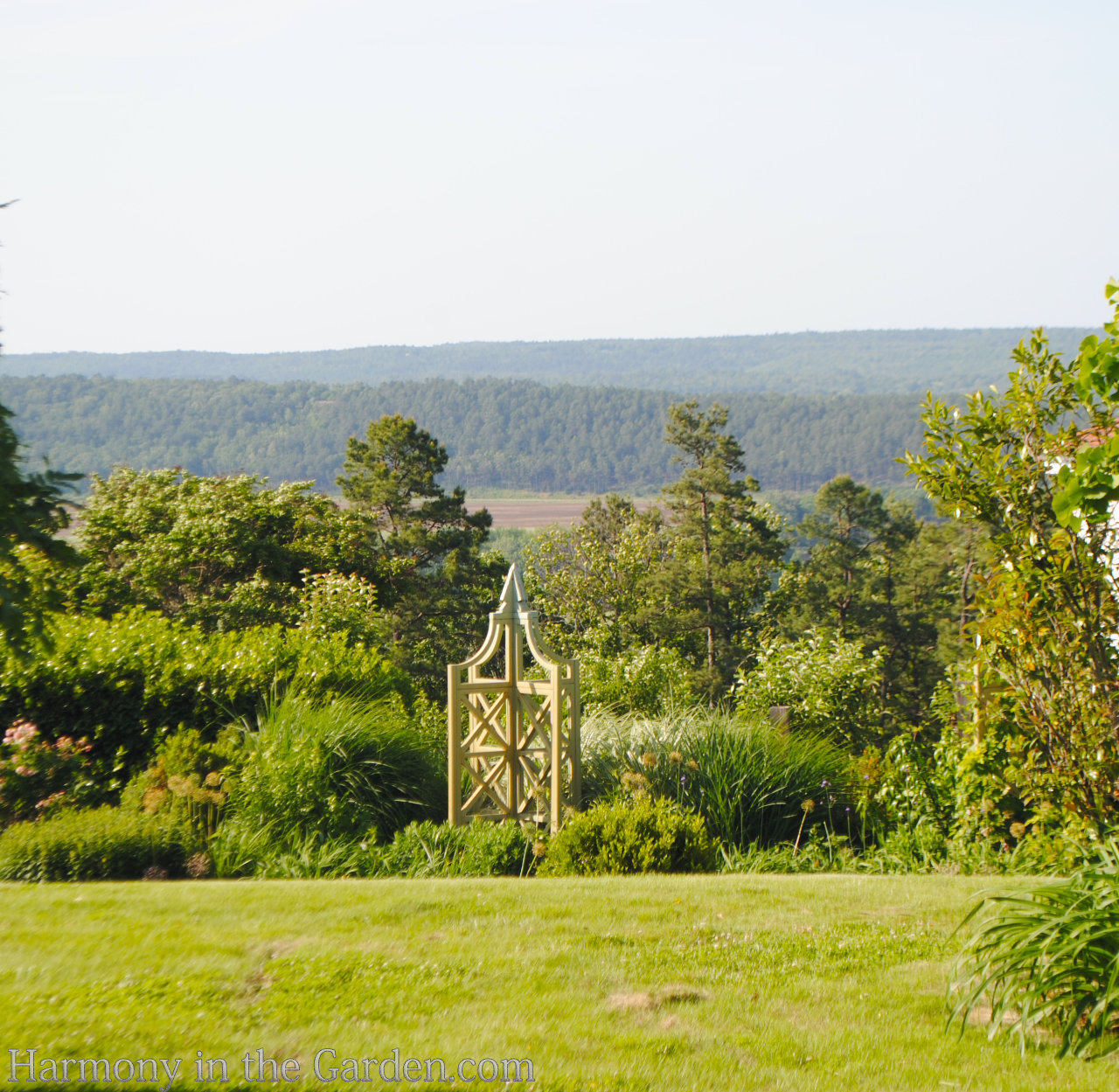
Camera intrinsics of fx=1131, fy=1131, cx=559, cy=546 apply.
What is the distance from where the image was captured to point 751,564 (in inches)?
1405

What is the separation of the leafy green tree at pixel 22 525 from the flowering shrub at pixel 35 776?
543 centimetres

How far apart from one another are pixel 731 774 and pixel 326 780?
3100mm

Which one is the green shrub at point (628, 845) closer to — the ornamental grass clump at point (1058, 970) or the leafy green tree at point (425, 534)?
the ornamental grass clump at point (1058, 970)

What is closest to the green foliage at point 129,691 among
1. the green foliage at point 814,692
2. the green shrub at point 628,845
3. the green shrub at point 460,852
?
the green shrub at point 460,852

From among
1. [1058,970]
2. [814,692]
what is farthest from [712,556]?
[1058,970]

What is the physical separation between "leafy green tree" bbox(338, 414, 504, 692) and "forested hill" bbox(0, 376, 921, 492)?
43570mm

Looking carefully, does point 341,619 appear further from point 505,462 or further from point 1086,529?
point 505,462

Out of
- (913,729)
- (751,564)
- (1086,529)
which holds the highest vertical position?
(1086,529)

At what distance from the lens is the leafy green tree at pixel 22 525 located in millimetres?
3506

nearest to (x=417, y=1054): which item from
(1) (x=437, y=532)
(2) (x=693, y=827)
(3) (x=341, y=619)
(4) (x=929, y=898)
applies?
(4) (x=929, y=898)

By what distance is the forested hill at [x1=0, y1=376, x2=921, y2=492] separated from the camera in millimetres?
81250

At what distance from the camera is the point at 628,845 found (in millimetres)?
7270

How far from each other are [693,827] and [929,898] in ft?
6.22

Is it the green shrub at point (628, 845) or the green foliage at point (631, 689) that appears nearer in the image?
the green shrub at point (628, 845)
